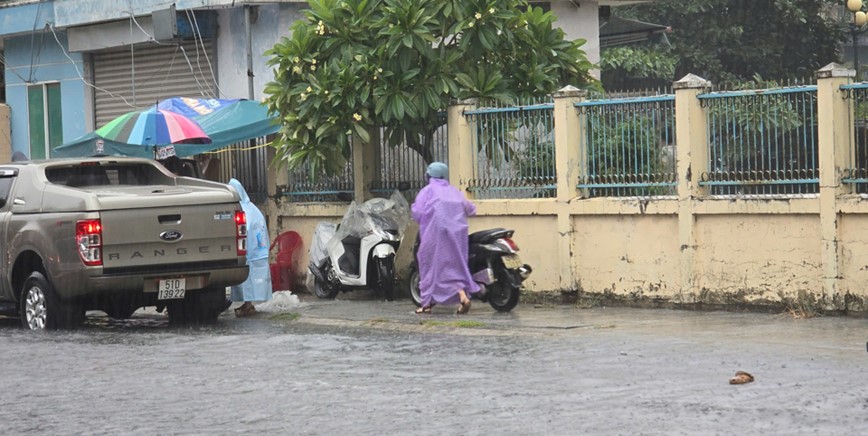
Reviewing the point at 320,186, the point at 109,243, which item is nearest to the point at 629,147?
the point at 320,186

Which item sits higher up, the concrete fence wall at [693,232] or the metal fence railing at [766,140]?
the metal fence railing at [766,140]

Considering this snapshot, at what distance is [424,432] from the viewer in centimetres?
779

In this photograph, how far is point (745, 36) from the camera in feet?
113

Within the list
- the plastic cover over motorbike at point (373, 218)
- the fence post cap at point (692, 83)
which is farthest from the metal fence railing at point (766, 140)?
the plastic cover over motorbike at point (373, 218)

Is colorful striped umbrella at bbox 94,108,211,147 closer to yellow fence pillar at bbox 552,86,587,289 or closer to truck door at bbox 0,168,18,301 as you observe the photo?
truck door at bbox 0,168,18,301

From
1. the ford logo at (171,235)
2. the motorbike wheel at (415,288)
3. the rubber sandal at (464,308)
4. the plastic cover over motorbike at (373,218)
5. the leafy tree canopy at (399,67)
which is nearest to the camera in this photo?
the ford logo at (171,235)

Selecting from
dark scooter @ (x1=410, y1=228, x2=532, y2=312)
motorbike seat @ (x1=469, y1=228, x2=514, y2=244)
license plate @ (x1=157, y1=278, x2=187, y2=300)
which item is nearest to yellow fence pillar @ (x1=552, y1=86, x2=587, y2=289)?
dark scooter @ (x1=410, y1=228, x2=532, y2=312)

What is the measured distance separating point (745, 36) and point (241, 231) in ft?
72.8

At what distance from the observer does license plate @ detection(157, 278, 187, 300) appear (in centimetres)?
1409

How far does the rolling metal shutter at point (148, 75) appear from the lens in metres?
21.8

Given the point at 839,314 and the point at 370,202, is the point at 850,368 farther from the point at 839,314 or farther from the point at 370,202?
the point at 370,202

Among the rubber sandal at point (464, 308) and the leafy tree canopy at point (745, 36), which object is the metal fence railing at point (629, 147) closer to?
the rubber sandal at point (464, 308)

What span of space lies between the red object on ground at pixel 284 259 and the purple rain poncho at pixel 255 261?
98.4 inches

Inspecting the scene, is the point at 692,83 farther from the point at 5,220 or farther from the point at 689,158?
the point at 5,220
